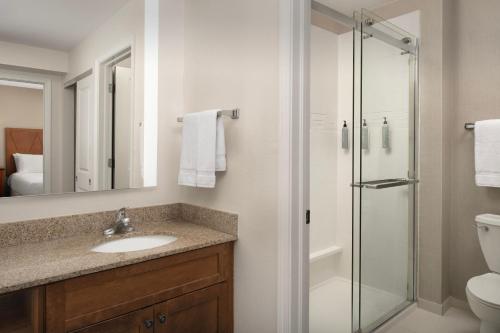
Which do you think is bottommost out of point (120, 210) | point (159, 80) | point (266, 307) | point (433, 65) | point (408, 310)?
point (408, 310)

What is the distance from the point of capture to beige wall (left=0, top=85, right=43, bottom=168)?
144 centimetres

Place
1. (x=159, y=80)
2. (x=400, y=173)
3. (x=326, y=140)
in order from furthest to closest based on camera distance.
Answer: (x=326, y=140), (x=400, y=173), (x=159, y=80)

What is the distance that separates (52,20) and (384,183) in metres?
2.05

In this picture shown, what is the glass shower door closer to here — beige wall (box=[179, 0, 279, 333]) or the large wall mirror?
beige wall (box=[179, 0, 279, 333])

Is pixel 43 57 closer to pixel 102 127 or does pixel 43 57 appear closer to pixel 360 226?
pixel 102 127

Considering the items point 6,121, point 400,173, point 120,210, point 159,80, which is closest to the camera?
point 6,121

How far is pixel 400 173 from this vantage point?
7.59 ft

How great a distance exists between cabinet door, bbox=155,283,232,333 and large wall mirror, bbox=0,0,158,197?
0.71 m

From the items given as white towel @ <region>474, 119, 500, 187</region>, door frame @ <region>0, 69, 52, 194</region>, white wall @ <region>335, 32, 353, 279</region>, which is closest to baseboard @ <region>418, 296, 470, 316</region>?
white wall @ <region>335, 32, 353, 279</region>

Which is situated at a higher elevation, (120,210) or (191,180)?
(191,180)

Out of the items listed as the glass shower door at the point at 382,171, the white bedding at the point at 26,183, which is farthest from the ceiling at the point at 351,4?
the white bedding at the point at 26,183

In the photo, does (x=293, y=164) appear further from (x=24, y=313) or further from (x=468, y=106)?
(x=468, y=106)

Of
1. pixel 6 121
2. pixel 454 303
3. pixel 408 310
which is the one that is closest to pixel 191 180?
pixel 6 121

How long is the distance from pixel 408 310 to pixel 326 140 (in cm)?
142
